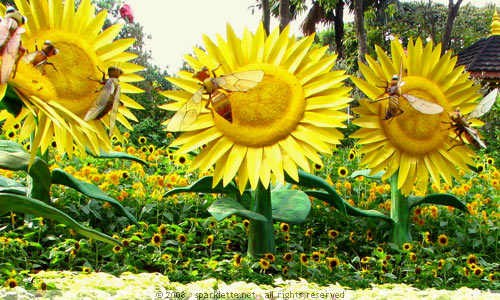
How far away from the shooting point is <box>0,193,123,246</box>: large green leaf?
1.63 metres

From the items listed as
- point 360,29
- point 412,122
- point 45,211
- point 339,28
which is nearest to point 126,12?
point 360,29

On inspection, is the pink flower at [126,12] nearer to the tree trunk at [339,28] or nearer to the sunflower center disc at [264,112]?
the sunflower center disc at [264,112]

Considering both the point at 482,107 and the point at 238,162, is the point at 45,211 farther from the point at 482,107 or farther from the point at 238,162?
the point at 482,107

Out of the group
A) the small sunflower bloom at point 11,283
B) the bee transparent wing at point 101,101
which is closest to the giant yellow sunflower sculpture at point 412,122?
the bee transparent wing at point 101,101

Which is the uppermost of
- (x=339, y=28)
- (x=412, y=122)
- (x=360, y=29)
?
(x=339, y=28)

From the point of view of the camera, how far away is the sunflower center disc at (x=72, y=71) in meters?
1.76

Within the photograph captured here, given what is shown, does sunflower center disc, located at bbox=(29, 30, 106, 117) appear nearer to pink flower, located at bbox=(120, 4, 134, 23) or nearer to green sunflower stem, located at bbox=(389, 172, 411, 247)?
green sunflower stem, located at bbox=(389, 172, 411, 247)

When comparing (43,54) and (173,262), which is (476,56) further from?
(43,54)

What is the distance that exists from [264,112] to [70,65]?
68 centimetres

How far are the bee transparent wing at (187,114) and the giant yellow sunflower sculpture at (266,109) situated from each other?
0.05 metres

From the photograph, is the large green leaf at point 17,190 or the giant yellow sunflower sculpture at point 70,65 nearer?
the giant yellow sunflower sculpture at point 70,65

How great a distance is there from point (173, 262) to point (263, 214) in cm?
62

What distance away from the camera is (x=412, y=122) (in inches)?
93.5

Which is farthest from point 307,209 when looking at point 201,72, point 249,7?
point 249,7
